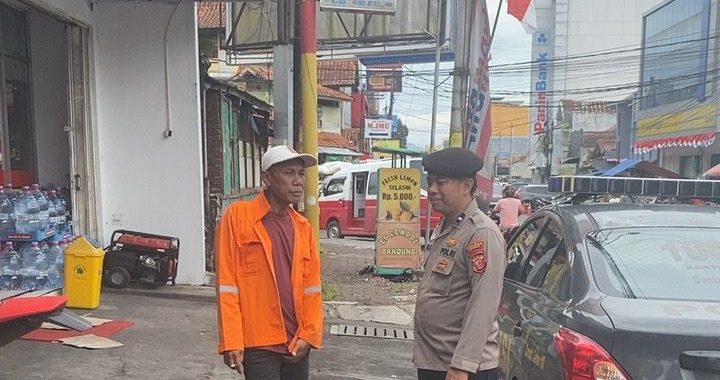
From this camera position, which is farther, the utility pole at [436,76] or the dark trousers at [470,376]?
the utility pole at [436,76]

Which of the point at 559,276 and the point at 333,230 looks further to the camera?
the point at 333,230

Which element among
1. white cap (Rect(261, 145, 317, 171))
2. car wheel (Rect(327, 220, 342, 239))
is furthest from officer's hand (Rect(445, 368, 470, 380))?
car wheel (Rect(327, 220, 342, 239))

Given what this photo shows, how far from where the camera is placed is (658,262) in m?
2.97

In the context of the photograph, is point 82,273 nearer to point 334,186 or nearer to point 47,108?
point 47,108

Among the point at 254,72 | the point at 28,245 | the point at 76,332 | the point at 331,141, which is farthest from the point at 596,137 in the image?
the point at 76,332

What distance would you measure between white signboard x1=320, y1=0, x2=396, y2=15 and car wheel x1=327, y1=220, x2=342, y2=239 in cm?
1032

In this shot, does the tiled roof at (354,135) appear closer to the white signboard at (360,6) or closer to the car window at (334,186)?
the car window at (334,186)

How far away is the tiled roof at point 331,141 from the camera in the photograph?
2854cm

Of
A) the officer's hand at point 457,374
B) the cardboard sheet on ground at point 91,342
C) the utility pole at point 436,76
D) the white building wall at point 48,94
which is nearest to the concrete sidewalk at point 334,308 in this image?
the cardboard sheet on ground at point 91,342

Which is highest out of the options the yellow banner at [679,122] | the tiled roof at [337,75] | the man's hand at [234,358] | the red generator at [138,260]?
the tiled roof at [337,75]

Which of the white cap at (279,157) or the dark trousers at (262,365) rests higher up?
the white cap at (279,157)

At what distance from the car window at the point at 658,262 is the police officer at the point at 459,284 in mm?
622

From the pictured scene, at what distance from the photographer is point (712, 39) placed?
24.9 metres

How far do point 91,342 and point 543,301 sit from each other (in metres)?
4.01
